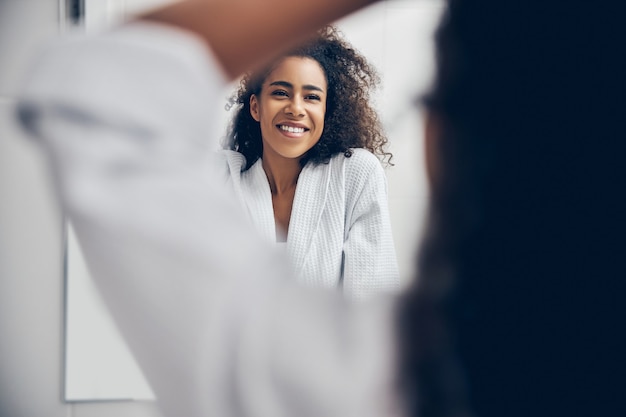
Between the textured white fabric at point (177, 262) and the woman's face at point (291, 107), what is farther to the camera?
the woman's face at point (291, 107)

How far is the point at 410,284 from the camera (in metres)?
0.22

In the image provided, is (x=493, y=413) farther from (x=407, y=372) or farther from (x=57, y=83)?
(x=57, y=83)

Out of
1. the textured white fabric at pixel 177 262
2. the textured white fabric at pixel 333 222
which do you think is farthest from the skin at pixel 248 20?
the textured white fabric at pixel 333 222

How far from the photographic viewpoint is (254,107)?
34.3 inches

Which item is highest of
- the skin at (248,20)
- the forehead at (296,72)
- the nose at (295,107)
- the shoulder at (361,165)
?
the forehead at (296,72)

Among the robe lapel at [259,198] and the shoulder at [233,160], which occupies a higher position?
the shoulder at [233,160]

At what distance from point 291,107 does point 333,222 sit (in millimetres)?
208

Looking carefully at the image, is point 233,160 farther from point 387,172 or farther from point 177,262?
point 177,262

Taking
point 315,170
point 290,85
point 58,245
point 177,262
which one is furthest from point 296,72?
point 177,262

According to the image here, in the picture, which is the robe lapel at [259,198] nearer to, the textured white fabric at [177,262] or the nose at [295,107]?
the nose at [295,107]

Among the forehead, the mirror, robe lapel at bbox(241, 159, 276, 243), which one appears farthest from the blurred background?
robe lapel at bbox(241, 159, 276, 243)

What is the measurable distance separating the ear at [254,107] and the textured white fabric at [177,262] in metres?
0.66

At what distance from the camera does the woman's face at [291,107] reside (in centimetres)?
85

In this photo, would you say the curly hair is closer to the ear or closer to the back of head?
the ear
